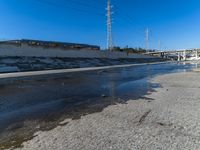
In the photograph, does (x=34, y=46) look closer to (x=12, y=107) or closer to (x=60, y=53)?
(x=60, y=53)

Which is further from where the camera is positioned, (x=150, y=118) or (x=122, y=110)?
(x=122, y=110)

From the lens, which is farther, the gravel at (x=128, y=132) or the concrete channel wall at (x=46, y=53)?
the concrete channel wall at (x=46, y=53)

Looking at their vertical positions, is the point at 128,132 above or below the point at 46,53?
below

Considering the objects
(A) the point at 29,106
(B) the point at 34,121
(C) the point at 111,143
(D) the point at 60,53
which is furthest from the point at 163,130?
(D) the point at 60,53

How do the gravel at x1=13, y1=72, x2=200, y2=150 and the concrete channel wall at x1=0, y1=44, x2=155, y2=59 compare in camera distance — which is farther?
the concrete channel wall at x1=0, y1=44, x2=155, y2=59

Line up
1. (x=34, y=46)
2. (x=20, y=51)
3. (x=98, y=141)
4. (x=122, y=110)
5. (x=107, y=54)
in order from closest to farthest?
(x=98, y=141)
(x=122, y=110)
(x=20, y=51)
(x=34, y=46)
(x=107, y=54)

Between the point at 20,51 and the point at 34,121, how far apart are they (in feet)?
117

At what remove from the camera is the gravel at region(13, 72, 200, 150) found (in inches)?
168

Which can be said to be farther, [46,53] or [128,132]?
[46,53]

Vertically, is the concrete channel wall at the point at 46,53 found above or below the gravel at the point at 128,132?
above

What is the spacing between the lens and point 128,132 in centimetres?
495

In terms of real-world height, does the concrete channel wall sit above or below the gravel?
above

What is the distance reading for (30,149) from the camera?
4180mm

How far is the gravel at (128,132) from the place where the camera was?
14.0ft
